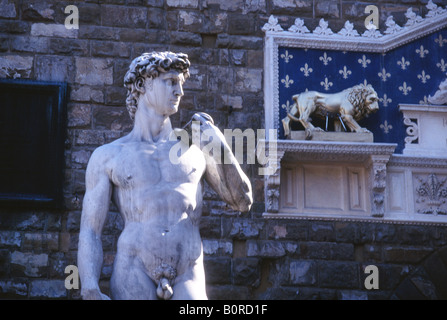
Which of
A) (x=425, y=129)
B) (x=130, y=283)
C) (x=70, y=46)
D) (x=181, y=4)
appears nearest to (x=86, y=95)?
(x=70, y=46)

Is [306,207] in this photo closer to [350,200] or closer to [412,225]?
[350,200]


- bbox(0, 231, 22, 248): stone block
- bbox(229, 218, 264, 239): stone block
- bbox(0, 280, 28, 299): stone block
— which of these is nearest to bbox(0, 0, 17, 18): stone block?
bbox(0, 231, 22, 248): stone block

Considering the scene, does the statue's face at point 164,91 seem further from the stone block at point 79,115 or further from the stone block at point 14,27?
the stone block at point 14,27

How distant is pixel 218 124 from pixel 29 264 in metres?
2.15

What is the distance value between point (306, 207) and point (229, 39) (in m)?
1.83

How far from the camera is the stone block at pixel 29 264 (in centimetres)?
709

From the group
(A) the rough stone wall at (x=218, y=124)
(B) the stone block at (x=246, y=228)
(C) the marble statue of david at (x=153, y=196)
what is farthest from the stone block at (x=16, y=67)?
(C) the marble statue of david at (x=153, y=196)

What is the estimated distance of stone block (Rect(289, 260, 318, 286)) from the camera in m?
7.30

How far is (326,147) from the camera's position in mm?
7488

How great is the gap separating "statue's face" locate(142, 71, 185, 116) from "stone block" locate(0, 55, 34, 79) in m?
3.59

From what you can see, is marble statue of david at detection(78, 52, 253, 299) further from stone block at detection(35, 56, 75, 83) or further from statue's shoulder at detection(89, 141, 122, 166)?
stone block at detection(35, 56, 75, 83)

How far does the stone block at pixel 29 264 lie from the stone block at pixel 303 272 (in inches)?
85.8
